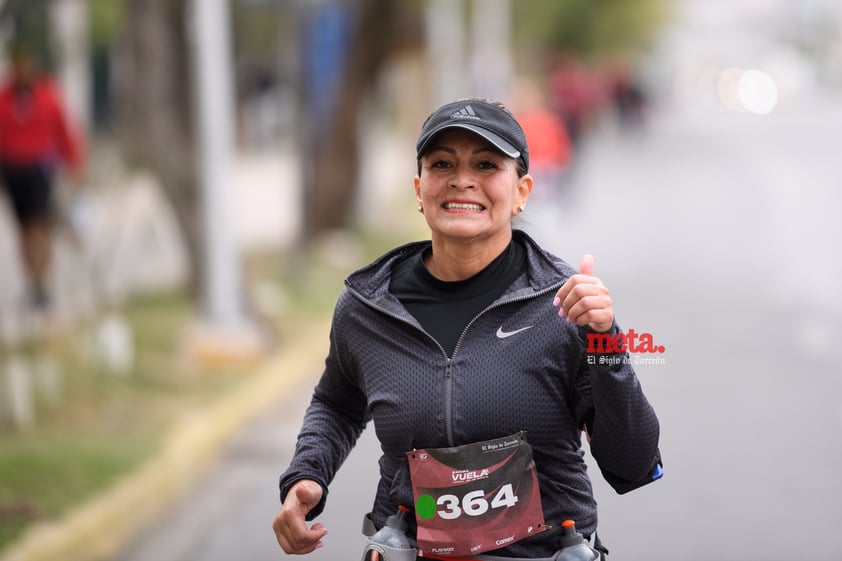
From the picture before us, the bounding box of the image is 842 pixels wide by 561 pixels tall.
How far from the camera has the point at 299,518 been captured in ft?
9.38

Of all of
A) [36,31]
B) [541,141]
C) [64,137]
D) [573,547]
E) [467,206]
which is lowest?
[573,547]

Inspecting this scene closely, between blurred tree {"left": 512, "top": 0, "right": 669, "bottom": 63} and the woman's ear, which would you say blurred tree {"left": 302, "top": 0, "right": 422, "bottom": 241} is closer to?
the woman's ear

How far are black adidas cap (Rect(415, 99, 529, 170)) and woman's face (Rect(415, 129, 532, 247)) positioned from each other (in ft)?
0.10

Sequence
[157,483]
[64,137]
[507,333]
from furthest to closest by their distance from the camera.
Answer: [64,137] < [157,483] < [507,333]

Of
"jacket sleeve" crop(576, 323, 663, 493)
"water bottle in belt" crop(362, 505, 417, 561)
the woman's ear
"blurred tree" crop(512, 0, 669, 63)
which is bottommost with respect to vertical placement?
"water bottle in belt" crop(362, 505, 417, 561)

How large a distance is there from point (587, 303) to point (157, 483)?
462 centimetres

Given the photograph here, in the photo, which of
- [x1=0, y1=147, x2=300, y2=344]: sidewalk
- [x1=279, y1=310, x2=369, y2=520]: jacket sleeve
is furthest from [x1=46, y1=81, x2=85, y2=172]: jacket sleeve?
[x1=279, y1=310, x2=369, y2=520]: jacket sleeve

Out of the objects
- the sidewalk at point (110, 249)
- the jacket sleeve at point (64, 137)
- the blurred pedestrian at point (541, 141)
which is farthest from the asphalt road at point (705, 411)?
the jacket sleeve at point (64, 137)

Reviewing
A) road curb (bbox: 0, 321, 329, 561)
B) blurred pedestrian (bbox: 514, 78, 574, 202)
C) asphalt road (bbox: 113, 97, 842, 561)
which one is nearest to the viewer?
road curb (bbox: 0, 321, 329, 561)

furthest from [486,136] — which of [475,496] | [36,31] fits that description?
[36,31]

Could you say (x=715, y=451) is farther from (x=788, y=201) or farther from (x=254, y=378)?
(x=788, y=201)

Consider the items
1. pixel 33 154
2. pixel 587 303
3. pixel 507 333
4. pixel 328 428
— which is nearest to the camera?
pixel 587 303

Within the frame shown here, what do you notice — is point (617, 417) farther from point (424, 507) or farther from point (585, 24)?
point (585, 24)

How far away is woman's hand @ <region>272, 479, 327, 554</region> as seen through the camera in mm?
2854
